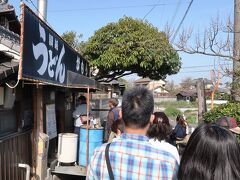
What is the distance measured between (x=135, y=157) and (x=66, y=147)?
616cm

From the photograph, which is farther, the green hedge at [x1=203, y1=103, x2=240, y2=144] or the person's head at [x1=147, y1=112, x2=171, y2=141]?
the green hedge at [x1=203, y1=103, x2=240, y2=144]

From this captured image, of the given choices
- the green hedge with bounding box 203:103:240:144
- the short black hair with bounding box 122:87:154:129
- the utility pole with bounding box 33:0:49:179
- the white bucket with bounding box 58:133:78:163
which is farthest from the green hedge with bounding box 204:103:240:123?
the short black hair with bounding box 122:87:154:129

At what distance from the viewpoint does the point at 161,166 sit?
2.37 m

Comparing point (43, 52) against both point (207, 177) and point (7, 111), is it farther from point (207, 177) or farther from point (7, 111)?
point (207, 177)

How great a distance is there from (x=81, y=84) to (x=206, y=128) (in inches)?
244

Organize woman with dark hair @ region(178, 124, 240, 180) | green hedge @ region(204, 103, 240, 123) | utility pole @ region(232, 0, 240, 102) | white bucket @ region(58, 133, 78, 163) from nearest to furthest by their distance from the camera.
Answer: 1. woman with dark hair @ region(178, 124, 240, 180)
2. white bucket @ region(58, 133, 78, 163)
3. green hedge @ region(204, 103, 240, 123)
4. utility pole @ region(232, 0, 240, 102)

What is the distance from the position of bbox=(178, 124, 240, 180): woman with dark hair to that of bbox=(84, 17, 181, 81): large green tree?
14189 mm

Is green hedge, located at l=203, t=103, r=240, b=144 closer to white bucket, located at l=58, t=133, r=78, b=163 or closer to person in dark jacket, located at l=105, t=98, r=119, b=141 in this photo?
person in dark jacket, located at l=105, t=98, r=119, b=141

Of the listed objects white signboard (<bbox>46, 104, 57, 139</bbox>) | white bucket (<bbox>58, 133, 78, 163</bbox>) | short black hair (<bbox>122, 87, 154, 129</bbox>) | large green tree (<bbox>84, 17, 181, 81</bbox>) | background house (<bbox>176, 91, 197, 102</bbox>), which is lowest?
white bucket (<bbox>58, 133, 78, 163</bbox>)

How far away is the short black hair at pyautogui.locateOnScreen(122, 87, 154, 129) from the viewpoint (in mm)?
2429

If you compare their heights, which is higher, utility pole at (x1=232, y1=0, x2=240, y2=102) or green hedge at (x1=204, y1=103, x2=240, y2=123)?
utility pole at (x1=232, y1=0, x2=240, y2=102)

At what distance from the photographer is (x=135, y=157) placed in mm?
2377

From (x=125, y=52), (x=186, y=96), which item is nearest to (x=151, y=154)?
(x=125, y=52)

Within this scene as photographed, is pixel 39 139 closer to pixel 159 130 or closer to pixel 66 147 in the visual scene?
pixel 66 147
